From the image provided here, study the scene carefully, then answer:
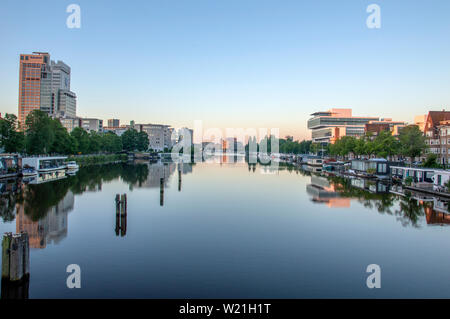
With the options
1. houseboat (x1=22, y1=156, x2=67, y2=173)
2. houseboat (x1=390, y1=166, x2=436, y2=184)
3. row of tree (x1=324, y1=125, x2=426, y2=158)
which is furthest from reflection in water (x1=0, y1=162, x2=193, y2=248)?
row of tree (x1=324, y1=125, x2=426, y2=158)

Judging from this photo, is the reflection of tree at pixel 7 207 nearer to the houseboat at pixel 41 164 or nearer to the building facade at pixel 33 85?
the houseboat at pixel 41 164

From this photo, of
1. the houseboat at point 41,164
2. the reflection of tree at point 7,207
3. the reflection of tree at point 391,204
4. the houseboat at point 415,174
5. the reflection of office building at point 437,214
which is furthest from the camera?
the houseboat at point 41,164

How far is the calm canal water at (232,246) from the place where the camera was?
40.1 ft

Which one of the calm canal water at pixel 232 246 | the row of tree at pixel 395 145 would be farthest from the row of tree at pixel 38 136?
the row of tree at pixel 395 145

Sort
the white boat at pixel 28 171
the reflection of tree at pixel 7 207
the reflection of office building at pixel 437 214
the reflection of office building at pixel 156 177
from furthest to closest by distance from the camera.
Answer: the white boat at pixel 28 171, the reflection of office building at pixel 156 177, the reflection of office building at pixel 437 214, the reflection of tree at pixel 7 207

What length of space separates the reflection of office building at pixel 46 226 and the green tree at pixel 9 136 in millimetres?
31001

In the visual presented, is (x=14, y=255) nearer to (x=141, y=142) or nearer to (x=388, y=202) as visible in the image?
(x=388, y=202)

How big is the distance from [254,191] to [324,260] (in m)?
24.6

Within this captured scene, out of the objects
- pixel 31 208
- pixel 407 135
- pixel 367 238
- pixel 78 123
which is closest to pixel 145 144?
pixel 78 123

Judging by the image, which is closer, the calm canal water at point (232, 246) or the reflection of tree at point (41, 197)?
the calm canal water at point (232, 246)

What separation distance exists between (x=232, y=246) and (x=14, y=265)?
9.50 metres

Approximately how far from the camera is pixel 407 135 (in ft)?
181
